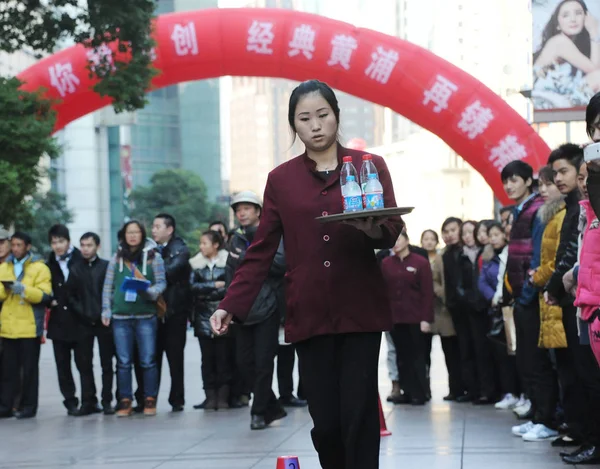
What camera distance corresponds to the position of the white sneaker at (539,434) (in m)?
8.79

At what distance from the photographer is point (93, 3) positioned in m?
14.2

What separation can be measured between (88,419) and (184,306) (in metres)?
1.48

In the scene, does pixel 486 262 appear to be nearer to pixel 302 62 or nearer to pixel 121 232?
pixel 121 232

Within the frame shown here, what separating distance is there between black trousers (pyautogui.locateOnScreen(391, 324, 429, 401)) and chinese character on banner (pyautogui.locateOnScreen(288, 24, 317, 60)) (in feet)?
19.8

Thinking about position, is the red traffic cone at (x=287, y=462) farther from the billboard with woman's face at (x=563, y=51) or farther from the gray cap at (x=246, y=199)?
the billboard with woman's face at (x=563, y=51)

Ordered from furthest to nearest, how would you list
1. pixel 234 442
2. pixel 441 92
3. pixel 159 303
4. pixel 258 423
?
pixel 441 92 → pixel 159 303 → pixel 258 423 → pixel 234 442

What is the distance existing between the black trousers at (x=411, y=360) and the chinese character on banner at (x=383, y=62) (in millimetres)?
5730

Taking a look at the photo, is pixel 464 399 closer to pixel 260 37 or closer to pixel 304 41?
pixel 304 41

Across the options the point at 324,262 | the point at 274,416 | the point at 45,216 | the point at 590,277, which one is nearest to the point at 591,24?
the point at 274,416

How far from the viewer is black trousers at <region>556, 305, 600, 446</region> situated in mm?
7316

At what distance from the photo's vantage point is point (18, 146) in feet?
44.8

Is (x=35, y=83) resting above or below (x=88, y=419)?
above

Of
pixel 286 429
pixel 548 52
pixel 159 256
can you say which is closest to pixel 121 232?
pixel 159 256

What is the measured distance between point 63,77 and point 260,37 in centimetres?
281
